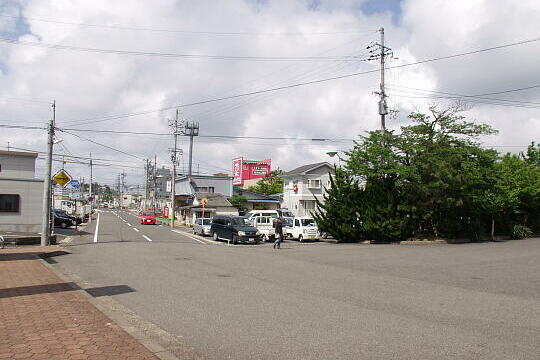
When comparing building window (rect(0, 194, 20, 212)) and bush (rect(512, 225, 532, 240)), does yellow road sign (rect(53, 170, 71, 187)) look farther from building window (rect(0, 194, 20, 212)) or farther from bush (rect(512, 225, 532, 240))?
bush (rect(512, 225, 532, 240))

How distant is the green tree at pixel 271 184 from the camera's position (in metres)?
76.4

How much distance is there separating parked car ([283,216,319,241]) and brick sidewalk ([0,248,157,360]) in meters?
21.4

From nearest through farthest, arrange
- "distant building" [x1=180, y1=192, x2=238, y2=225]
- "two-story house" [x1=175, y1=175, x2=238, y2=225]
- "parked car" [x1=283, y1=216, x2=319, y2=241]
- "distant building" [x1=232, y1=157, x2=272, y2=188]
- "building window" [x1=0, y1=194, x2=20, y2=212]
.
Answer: "parked car" [x1=283, y1=216, x2=319, y2=241] < "building window" [x1=0, y1=194, x2=20, y2=212] < "distant building" [x1=180, y1=192, x2=238, y2=225] < "two-story house" [x1=175, y1=175, x2=238, y2=225] < "distant building" [x1=232, y1=157, x2=272, y2=188]

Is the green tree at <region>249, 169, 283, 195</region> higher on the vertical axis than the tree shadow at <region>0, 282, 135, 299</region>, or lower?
higher

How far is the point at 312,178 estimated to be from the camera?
54.1m

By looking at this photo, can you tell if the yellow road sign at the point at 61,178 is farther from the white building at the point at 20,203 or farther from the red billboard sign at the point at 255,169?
the red billboard sign at the point at 255,169

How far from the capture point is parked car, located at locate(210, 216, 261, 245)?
93.5 ft

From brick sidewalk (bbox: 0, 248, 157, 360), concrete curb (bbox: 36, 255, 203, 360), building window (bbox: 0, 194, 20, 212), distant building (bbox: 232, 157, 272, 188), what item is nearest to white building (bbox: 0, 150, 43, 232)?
building window (bbox: 0, 194, 20, 212)

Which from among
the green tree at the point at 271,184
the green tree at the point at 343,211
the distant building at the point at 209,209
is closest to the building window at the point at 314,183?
the distant building at the point at 209,209

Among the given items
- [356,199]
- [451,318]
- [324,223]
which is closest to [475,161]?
[356,199]

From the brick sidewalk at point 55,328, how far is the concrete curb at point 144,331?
12 centimetres

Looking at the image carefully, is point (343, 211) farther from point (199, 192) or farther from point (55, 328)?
point (199, 192)

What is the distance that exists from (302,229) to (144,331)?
976 inches

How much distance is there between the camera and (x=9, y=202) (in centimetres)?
3145
